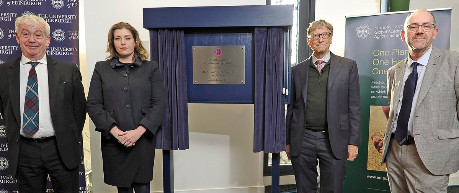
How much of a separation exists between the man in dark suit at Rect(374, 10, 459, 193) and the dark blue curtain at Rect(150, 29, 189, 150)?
4.41ft

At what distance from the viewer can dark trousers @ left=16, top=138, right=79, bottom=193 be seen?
1.83 m

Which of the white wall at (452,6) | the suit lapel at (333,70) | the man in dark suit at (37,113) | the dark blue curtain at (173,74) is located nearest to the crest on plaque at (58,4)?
the man in dark suit at (37,113)

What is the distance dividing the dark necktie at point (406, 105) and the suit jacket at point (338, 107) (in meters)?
0.27

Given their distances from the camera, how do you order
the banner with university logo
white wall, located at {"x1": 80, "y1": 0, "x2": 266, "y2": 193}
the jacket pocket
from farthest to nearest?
white wall, located at {"x1": 80, "y1": 0, "x2": 266, "y2": 193}
the banner with university logo
the jacket pocket

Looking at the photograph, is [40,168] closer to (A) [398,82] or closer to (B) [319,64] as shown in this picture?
(B) [319,64]

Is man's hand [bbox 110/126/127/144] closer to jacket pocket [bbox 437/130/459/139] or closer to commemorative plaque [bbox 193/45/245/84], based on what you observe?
commemorative plaque [bbox 193/45/245/84]

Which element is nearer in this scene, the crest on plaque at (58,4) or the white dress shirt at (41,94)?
the white dress shirt at (41,94)

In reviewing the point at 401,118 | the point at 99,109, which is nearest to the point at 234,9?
the point at 99,109

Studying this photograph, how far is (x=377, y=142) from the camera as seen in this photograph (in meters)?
2.63

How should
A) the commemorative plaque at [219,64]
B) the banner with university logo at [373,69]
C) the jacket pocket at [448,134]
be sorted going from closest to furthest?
the jacket pocket at [448,134] → the commemorative plaque at [219,64] → the banner with university logo at [373,69]

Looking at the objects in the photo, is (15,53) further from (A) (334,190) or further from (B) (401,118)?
(B) (401,118)

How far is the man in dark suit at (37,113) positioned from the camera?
5.98ft

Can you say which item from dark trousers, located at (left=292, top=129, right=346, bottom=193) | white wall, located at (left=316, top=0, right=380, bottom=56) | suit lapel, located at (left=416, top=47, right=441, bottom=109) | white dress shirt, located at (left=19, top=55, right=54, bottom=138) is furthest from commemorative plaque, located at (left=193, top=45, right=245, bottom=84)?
white wall, located at (left=316, top=0, right=380, bottom=56)

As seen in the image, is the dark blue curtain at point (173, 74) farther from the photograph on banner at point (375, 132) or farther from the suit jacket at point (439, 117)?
the photograph on banner at point (375, 132)
